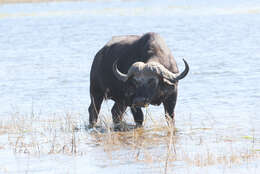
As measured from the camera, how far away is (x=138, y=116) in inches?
422

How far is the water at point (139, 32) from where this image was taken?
12789 millimetres

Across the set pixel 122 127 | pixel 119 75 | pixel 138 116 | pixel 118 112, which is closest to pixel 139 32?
pixel 118 112

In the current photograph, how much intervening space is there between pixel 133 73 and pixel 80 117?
2.50m

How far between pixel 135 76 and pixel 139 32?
2033 centimetres

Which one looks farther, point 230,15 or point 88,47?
point 230,15

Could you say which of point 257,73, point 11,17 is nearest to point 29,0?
point 11,17

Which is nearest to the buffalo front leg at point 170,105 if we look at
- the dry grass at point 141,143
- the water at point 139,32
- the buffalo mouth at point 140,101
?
the dry grass at point 141,143

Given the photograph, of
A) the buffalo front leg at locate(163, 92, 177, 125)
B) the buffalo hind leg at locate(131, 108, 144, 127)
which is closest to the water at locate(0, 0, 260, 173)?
the buffalo front leg at locate(163, 92, 177, 125)

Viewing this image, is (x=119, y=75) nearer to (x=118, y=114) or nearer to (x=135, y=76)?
→ (x=135, y=76)

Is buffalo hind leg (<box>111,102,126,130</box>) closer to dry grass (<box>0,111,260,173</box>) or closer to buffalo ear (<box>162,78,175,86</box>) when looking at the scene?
dry grass (<box>0,111,260,173</box>)

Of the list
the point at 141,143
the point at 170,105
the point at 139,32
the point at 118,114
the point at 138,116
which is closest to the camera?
the point at 141,143

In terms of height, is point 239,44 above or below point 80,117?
above

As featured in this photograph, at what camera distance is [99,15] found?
42.9m

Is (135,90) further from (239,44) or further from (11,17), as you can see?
(11,17)
